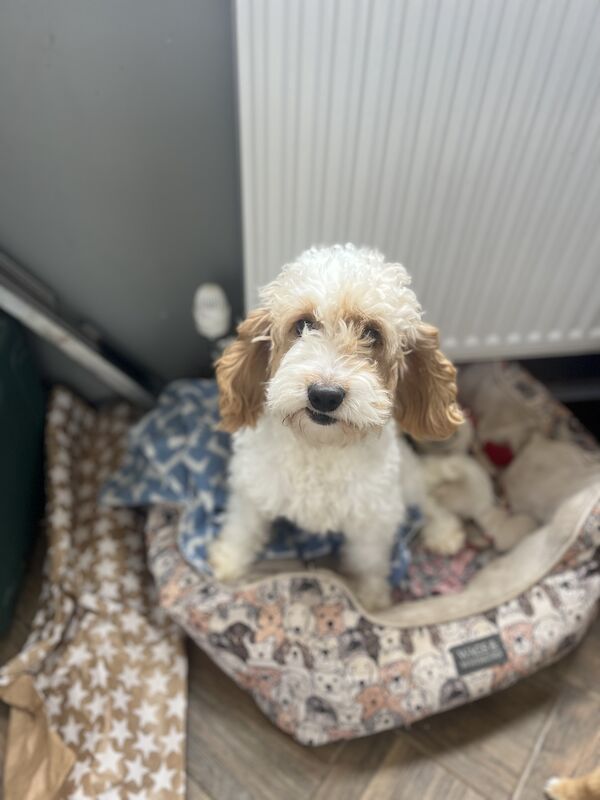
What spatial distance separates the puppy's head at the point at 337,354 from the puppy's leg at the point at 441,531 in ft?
1.66

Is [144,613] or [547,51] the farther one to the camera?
[144,613]

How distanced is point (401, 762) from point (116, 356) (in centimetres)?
122

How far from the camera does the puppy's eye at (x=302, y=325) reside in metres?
0.93

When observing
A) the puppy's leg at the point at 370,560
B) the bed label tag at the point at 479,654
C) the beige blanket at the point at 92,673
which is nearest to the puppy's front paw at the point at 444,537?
the puppy's leg at the point at 370,560

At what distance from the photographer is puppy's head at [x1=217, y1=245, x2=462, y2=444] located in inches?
34.4

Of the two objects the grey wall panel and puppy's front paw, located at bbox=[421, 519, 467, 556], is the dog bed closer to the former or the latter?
puppy's front paw, located at bbox=[421, 519, 467, 556]

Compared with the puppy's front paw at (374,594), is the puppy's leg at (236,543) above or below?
above

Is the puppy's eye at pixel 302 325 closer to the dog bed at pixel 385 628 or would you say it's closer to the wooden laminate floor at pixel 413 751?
the dog bed at pixel 385 628

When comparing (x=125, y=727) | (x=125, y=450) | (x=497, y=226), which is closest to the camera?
(x=125, y=727)

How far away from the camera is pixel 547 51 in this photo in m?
1.09

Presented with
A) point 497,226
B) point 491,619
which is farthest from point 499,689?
point 497,226

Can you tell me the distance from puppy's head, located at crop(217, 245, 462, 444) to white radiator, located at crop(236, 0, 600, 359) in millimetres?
328

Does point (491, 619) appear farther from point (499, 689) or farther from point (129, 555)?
point (129, 555)

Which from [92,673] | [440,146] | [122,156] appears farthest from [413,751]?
[122,156]
